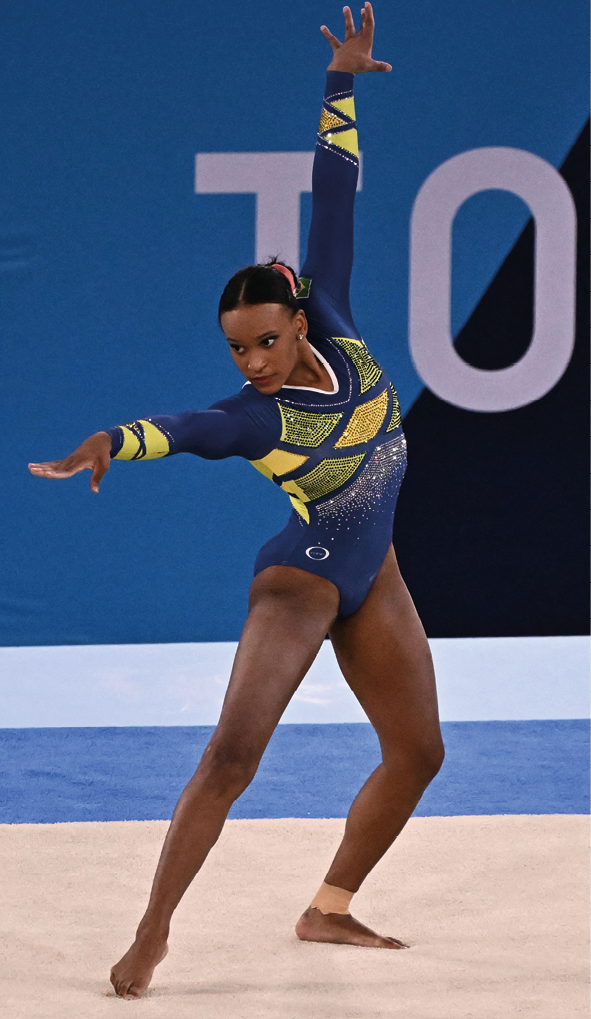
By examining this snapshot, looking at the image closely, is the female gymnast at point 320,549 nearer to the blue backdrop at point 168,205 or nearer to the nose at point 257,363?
the nose at point 257,363

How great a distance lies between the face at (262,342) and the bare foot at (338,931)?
118cm

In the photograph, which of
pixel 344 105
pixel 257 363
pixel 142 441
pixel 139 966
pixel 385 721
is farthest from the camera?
pixel 344 105

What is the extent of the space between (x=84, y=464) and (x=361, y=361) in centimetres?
81

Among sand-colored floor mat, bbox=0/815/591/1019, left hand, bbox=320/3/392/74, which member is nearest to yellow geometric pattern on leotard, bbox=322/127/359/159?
left hand, bbox=320/3/392/74

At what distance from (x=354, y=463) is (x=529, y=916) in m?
1.14

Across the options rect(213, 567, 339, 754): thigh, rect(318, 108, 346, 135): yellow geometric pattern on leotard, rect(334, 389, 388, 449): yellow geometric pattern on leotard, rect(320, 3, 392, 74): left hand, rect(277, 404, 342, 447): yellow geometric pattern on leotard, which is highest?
rect(320, 3, 392, 74): left hand

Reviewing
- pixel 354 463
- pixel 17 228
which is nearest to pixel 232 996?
pixel 354 463

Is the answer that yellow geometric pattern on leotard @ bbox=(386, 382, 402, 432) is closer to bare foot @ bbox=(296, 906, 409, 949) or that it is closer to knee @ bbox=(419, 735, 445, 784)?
knee @ bbox=(419, 735, 445, 784)

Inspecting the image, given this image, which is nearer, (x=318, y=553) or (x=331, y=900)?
(x=318, y=553)

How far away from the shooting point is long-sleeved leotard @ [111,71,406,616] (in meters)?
2.60

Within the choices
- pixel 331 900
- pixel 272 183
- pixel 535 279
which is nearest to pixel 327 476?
pixel 331 900

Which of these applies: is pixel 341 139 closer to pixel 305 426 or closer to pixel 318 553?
pixel 305 426

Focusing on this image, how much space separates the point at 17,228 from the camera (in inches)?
227

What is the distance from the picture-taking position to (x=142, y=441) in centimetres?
237
